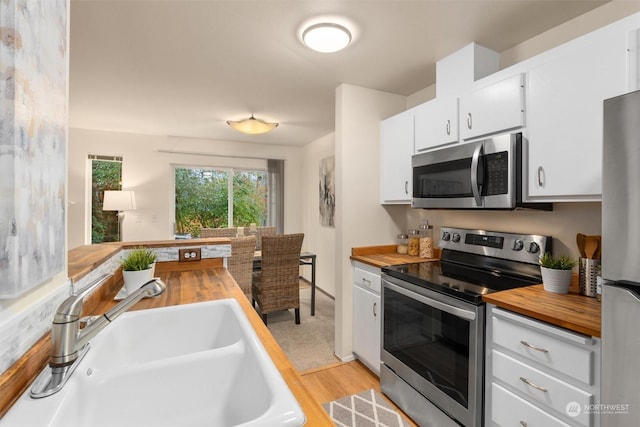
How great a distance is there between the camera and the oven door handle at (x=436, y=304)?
1.43 meters

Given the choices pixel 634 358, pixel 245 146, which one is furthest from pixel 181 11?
pixel 245 146

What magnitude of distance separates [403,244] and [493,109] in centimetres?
128

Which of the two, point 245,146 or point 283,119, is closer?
point 283,119

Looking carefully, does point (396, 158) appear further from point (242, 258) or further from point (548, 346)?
point (242, 258)

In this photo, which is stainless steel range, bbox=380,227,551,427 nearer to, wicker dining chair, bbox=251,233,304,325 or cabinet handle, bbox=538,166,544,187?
cabinet handle, bbox=538,166,544,187

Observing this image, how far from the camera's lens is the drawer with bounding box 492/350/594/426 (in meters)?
1.07

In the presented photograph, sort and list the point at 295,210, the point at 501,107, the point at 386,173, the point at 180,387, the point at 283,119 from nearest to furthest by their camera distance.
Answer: the point at 180,387, the point at 501,107, the point at 386,173, the point at 283,119, the point at 295,210

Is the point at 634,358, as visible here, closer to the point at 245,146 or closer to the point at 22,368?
the point at 22,368

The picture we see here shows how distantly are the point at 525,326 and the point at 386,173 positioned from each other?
1.53 metres

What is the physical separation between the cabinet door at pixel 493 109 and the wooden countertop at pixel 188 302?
1594 mm

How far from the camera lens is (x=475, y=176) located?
1.67 meters

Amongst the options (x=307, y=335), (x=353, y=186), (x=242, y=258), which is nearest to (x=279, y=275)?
(x=242, y=258)

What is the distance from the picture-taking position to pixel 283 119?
11.7ft

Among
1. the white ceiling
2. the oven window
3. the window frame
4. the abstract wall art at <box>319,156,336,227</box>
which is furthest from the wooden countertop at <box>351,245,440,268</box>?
the window frame
